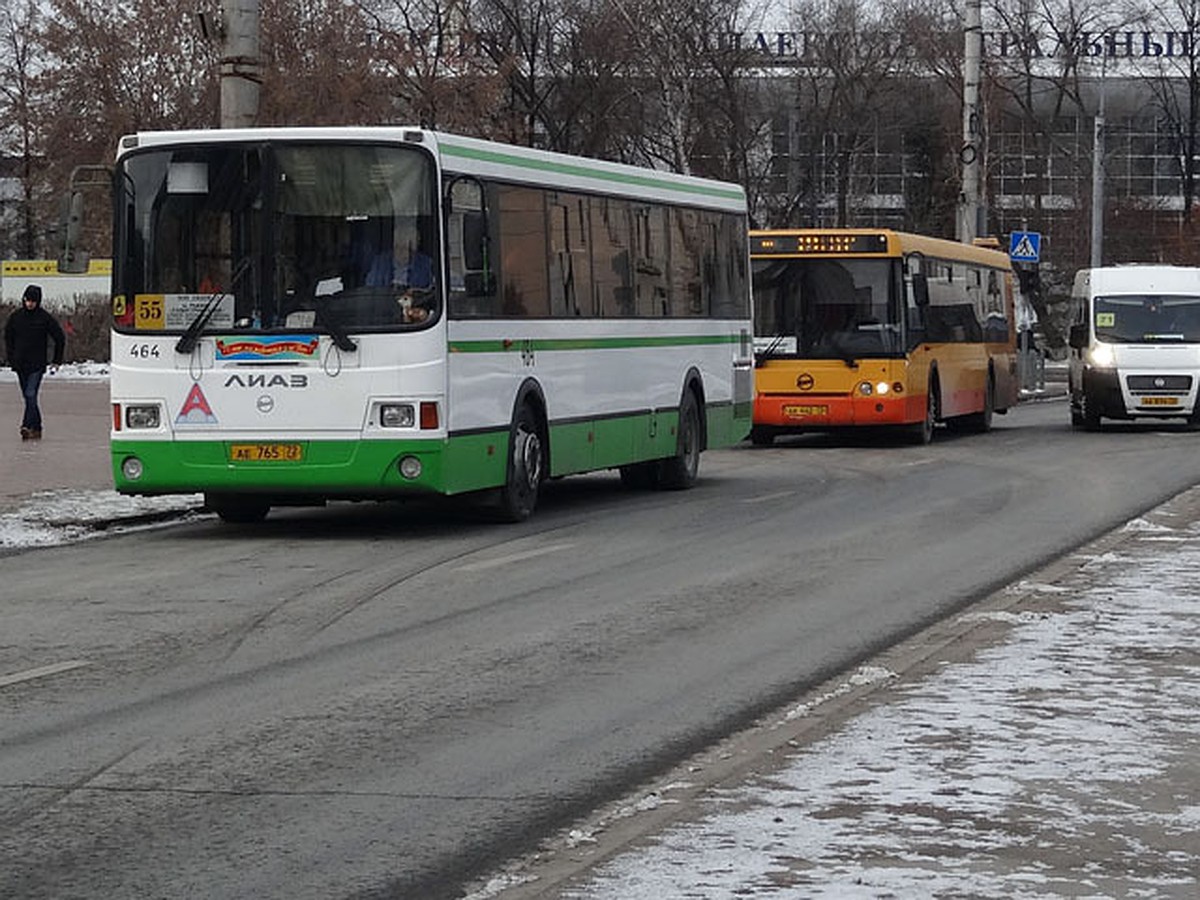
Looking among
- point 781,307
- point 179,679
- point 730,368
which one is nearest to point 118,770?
point 179,679

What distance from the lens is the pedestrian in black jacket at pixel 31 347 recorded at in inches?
1225

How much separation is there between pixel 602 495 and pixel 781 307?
8.60 metres

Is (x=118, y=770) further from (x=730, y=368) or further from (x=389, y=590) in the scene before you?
(x=730, y=368)

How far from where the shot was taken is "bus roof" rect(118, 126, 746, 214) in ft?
61.9

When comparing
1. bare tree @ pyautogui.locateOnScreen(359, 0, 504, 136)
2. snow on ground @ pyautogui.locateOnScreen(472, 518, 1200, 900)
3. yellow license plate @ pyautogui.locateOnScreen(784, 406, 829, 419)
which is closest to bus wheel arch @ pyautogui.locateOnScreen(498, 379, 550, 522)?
snow on ground @ pyautogui.locateOnScreen(472, 518, 1200, 900)

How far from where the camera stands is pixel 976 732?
9.59m

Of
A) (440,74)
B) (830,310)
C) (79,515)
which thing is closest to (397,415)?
(79,515)

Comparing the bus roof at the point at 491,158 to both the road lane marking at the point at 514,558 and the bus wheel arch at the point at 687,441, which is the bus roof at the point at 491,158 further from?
the road lane marking at the point at 514,558

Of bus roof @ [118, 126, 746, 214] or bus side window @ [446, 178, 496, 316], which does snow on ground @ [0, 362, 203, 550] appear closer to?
bus roof @ [118, 126, 746, 214]

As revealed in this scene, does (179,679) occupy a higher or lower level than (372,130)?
lower

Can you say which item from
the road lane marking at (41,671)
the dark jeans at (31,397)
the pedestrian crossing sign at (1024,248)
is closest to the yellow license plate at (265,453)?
the road lane marking at (41,671)

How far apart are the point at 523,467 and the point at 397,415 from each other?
76.4 inches

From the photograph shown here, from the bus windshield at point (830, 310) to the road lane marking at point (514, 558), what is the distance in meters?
13.9

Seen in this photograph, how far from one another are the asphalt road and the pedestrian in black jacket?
10.0 metres
